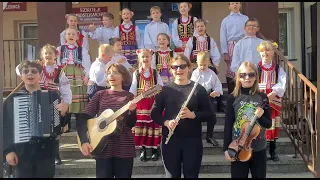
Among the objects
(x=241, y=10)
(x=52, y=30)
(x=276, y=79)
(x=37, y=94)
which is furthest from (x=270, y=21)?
(x=37, y=94)

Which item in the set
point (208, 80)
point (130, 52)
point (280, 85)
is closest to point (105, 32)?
point (130, 52)

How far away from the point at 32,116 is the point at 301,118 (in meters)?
3.66

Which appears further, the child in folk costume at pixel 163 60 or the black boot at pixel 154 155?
the child in folk costume at pixel 163 60

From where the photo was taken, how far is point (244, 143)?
4262 millimetres

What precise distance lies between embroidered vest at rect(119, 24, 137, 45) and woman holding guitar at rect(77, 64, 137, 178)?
307 cm

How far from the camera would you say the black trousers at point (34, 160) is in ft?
14.2

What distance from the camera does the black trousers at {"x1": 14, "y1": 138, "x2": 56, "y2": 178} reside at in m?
4.34

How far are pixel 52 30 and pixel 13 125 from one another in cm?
403

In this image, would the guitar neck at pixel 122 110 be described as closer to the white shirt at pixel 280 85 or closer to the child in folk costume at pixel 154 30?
the white shirt at pixel 280 85

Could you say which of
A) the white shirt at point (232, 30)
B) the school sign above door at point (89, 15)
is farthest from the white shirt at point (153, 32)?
the school sign above door at point (89, 15)

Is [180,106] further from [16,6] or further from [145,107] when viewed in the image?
[16,6]

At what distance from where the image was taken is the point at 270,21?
774cm

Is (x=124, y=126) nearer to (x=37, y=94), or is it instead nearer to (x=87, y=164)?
(x=37, y=94)

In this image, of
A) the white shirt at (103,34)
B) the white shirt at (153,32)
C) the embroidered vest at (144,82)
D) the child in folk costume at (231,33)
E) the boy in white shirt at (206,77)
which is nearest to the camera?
the embroidered vest at (144,82)
